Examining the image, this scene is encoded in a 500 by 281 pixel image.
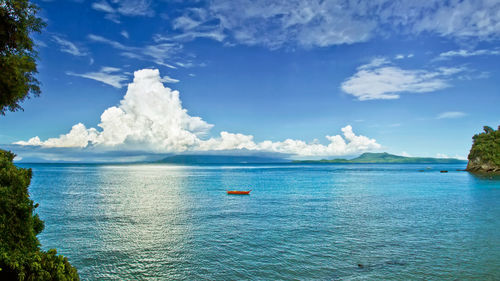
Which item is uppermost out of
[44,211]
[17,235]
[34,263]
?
[17,235]

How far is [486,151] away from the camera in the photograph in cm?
13875

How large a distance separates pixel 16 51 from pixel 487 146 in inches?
6745

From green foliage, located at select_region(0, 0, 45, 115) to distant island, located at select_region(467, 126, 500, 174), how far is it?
553 ft

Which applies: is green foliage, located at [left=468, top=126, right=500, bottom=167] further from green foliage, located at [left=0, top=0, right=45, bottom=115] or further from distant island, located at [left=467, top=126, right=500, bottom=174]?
green foliage, located at [left=0, top=0, right=45, bottom=115]

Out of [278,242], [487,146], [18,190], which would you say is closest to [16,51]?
[18,190]

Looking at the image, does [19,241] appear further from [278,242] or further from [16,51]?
[278,242]

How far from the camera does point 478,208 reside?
4444 centimetres

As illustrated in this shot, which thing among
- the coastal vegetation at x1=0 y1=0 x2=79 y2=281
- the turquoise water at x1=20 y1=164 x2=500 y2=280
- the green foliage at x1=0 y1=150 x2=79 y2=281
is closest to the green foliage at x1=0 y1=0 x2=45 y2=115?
the coastal vegetation at x1=0 y1=0 x2=79 y2=281

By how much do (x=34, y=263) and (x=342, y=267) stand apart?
681 inches

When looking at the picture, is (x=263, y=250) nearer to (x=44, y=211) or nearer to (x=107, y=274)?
(x=107, y=274)

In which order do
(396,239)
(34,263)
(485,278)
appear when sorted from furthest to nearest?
(396,239)
(485,278)
(34,263)

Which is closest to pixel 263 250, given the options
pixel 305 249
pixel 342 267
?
pixel 305 249

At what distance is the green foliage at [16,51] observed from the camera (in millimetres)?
14914

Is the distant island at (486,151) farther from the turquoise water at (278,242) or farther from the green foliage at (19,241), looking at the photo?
the green foliage at (19,241)
